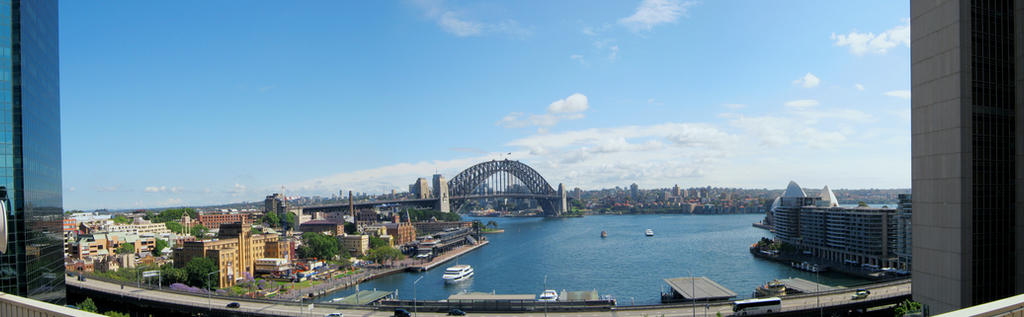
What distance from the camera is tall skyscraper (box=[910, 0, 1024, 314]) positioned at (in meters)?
16.6

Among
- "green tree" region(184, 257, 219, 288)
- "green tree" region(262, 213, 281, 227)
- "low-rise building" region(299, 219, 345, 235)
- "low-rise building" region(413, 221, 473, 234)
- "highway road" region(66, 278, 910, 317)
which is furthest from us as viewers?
"green tree" region(262, 213, 281, 227)

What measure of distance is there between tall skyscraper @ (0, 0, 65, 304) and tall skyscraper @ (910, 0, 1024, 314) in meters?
30.6

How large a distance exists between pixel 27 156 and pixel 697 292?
1125 inches

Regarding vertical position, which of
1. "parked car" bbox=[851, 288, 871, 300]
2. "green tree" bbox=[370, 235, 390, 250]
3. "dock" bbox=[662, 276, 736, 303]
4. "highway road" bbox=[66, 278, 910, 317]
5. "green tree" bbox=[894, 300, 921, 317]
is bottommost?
"green tree" bbox=[370, 235, 390, 250]

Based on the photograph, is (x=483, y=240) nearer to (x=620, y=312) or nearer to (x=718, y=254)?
(x=718, y=254)

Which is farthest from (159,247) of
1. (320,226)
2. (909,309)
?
(909,309)

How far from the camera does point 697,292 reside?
88.7ft

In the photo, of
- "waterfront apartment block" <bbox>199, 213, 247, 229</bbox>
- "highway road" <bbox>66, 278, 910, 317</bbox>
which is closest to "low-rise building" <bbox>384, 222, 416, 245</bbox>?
"highway road" <bbox>66, 278, 910, 317</bbox>

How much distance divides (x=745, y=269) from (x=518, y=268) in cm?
1900

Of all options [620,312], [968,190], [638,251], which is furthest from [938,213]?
[638,251]

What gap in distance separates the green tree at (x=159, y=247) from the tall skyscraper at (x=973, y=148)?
58.4 metres

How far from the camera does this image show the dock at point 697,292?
25734 millimetres

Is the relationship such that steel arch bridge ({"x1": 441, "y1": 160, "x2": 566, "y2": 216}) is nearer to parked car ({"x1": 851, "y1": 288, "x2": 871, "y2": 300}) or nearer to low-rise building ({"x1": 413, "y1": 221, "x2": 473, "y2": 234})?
low-rise building ({"x1": 413, "y1": 221, "x2": 473, "y2": 234})

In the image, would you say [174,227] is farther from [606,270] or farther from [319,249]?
[606,270]
